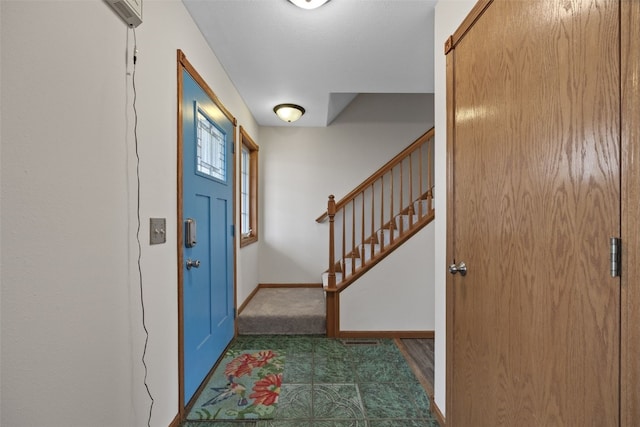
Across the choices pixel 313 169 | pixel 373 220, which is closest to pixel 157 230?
pixel 373 220

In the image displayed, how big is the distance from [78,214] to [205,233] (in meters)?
1.11

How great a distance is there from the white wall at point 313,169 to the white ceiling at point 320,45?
43.8 inches

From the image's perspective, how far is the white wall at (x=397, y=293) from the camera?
8.92ft

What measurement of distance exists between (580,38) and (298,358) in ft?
7.82

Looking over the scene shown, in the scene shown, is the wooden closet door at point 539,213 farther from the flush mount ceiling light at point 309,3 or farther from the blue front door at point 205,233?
the blue front door at point 205,233

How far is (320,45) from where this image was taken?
199 cm

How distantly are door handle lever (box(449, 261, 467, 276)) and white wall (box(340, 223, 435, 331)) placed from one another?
4.56 ft

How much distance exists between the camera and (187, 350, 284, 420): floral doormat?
5.49 feet

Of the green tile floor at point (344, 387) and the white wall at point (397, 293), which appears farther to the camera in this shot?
the white wall at point (397, 293)

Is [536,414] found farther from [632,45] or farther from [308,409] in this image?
[308,409]

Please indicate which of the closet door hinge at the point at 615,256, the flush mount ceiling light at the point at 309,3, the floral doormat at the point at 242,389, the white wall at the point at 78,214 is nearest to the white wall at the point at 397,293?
the floral doormat at the point at 242,389

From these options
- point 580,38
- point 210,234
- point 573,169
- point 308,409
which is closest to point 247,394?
point 308,409

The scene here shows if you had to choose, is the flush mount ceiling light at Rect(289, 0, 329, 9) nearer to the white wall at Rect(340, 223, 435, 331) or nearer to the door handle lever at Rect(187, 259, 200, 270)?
the door handle lever at Rect(187, 259, 200, 270)

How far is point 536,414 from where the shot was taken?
849 mm
